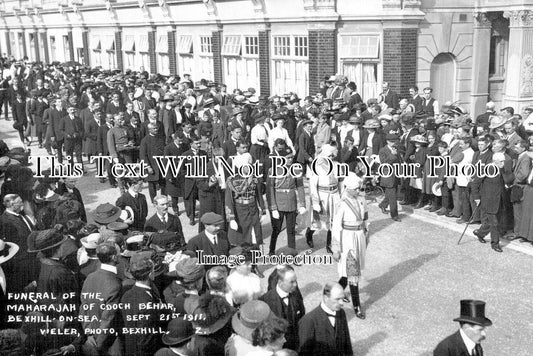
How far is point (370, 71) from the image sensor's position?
59.3 ft

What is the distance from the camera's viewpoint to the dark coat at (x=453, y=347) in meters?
4.89

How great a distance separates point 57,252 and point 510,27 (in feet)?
48.2

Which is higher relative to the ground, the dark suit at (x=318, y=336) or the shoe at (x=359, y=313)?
the dark suit at (x=318, y=336)

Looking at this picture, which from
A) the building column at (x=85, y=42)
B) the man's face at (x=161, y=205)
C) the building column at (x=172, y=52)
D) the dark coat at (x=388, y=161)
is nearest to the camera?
the man's face at (x=161, y=205)

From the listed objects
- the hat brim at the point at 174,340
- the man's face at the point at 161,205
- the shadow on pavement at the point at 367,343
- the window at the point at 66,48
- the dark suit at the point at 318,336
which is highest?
the window at the point at 66,48

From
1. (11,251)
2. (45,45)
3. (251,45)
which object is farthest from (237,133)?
(45,45)

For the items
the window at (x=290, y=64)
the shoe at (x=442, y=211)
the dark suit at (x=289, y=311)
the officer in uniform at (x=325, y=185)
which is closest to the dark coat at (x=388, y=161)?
the shoe at (x=442, y=211)

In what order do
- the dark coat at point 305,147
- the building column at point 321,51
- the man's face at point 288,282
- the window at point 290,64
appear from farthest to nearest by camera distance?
the window at point 290,64 < the building column at point 321,51 < the dark coat at point 305,147 < the man's face at point 288,282

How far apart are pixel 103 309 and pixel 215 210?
5070mm

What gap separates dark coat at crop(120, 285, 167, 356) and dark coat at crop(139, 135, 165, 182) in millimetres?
7315

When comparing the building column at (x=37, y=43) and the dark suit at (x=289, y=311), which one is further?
the building column at (x=37, y=43)

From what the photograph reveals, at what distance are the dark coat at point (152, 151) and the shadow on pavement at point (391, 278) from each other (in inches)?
218

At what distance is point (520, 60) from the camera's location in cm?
1672

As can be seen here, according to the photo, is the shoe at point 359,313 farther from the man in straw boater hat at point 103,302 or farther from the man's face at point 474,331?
the man in straw boater hat at point 103,302
